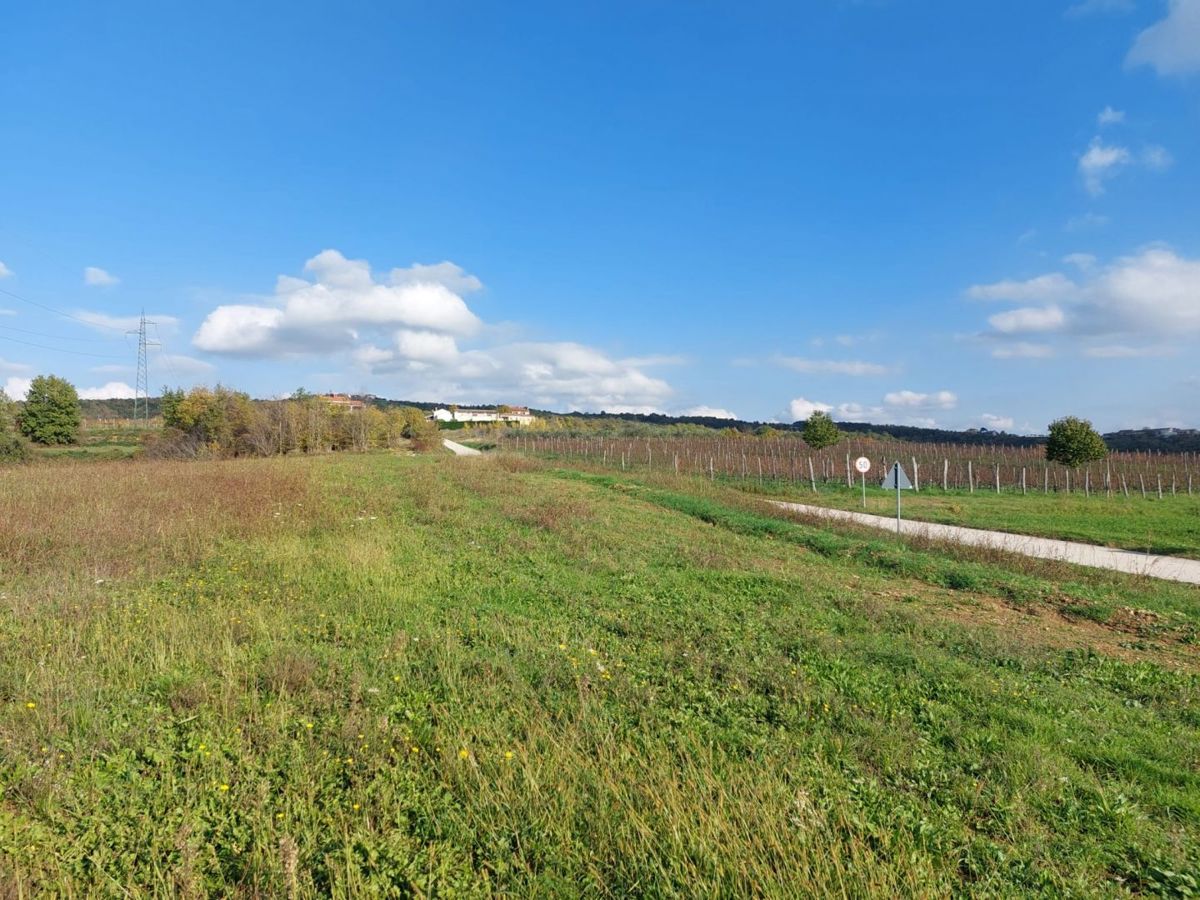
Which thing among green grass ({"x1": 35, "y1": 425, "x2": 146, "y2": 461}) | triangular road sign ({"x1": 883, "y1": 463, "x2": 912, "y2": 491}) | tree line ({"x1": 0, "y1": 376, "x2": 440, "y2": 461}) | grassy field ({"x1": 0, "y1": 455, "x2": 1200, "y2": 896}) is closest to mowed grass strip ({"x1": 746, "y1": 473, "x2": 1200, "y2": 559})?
triangular road sign ({"x1": 883, "y1": 463, "x2": 912, "y2": 491})

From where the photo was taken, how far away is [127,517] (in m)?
10.4

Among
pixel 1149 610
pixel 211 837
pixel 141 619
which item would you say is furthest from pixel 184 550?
pixel 1149 610

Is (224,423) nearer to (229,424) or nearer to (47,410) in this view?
(229,424)

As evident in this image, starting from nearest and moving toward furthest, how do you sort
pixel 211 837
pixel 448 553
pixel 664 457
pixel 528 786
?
pixel 211 837, pixel 528 786, pixel 448 553, pixel 664 457

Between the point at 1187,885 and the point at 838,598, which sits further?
the point at 838,598

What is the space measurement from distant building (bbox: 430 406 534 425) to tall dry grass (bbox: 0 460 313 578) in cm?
10499

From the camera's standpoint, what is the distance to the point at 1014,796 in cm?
348

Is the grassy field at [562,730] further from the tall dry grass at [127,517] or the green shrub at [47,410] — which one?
the green shrub at [47,410]

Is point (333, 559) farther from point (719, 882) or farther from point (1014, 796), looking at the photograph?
point (1014, 796)

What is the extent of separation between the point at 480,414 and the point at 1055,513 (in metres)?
133

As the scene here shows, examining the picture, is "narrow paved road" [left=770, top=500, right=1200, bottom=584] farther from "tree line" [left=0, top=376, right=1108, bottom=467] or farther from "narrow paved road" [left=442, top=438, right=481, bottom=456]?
"narrow paved road" [left=442, top=438, right=481, bottom=456]

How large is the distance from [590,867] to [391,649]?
11.3 ft

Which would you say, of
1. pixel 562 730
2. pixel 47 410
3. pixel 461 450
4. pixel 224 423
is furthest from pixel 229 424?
pixel 562 730

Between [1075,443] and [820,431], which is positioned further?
[820,431]
